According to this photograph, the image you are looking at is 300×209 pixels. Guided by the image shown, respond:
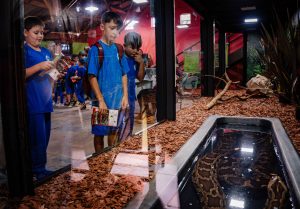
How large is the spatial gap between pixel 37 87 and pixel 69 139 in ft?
8.92

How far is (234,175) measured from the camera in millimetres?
3312

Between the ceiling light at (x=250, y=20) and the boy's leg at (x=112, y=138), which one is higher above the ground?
the ceiling light at (x=250, y=20)

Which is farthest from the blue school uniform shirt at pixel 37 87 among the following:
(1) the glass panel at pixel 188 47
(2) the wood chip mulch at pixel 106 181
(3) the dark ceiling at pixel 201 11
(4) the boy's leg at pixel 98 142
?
(1) the glass panel at pixel 188 47

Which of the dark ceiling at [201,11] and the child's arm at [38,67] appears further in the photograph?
the dark ceiling at [201,11]

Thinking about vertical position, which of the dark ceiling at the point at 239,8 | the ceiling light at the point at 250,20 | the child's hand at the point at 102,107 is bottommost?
the child's hand at the point at 102,107

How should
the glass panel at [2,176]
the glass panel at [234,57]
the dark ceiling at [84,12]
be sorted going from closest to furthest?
1. the glass panel at [2,176]
2. the dark ceiling at [84,12]
3. the glass panel at [234,57]

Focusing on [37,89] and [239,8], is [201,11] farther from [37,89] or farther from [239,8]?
[37,89]

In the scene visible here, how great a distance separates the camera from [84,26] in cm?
1270

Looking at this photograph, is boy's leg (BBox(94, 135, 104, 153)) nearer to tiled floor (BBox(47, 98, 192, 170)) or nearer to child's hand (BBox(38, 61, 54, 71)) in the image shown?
tiled floor (BBox(47, 98, 192, 170))

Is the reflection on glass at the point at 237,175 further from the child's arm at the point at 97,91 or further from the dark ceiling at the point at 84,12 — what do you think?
the dark ceiling at the point at 84,12

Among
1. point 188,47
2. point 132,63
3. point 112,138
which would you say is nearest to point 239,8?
point 188,47

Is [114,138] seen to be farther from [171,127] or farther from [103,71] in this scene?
[171,127]

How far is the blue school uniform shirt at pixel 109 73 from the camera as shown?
12.2ft

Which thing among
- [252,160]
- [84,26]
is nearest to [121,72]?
[252,160]
